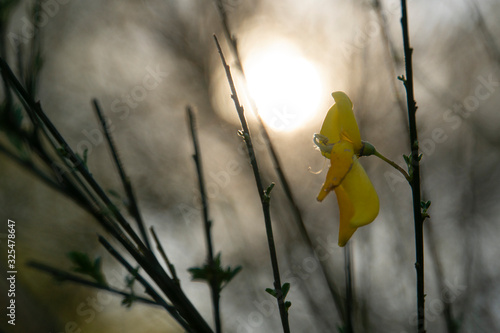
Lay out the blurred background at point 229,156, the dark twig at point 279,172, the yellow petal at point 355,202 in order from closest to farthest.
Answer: the yellow petal at point 355,202 → the dark twig at point 279,172 → the blurred background at point 229,156

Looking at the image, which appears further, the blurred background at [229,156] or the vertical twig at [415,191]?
the blurred background at [229,156]

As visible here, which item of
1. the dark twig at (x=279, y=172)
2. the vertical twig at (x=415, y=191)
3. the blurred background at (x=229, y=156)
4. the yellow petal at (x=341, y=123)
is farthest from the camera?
the blurred background at (x=229, y=156)

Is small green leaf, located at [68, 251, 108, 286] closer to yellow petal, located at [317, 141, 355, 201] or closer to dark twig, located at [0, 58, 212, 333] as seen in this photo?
dark twig, located at [0, 58, 212, 333]

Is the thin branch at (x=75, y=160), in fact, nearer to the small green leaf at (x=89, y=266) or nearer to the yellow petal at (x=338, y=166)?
the small green leaf at (x=89, y=266)

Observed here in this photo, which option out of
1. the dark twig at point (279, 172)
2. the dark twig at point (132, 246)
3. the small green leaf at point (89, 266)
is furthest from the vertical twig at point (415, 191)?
the small green leaf at point (89, 266)

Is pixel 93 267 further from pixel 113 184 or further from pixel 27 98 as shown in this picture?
pixel 113 184

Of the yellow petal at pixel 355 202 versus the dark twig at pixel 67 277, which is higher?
the yellow petal at pixel 355 202

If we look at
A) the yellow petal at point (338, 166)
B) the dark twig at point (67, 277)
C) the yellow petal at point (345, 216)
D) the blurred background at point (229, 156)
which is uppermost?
the blurred background at point (229, 156)

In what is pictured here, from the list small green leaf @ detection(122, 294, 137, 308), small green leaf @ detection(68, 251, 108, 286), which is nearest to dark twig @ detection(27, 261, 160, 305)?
small green leaf @ detection(122, 294, 137, 308)
